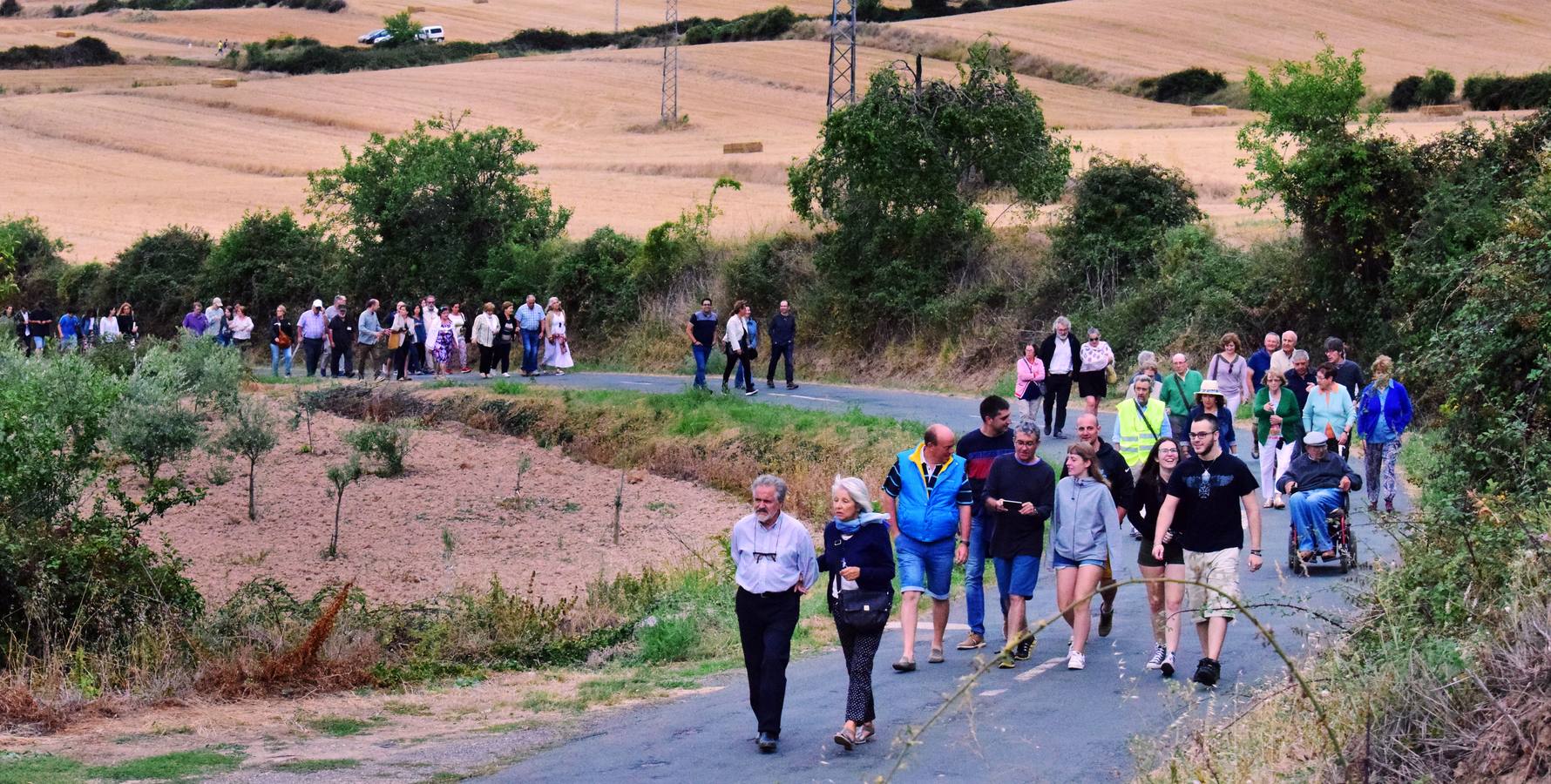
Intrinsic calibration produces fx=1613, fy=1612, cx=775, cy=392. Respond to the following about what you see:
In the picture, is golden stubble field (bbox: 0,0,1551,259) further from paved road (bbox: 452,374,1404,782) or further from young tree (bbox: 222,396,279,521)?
paved road (bbox: 452,374,1404,782)

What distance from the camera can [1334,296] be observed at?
2736 cm

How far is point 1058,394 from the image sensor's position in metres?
22.2

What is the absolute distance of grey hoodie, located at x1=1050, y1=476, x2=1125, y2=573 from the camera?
10.9 meters

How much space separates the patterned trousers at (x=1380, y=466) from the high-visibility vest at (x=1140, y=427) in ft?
9.28

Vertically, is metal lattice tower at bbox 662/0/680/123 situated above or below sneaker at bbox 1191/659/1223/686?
above

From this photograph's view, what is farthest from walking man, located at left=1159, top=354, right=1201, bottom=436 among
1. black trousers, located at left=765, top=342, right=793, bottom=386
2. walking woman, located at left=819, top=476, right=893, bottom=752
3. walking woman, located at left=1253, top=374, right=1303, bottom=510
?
black trousers, located at left=765, top=342, right=793, bottom=386

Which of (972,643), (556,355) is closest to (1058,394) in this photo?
(972,643)

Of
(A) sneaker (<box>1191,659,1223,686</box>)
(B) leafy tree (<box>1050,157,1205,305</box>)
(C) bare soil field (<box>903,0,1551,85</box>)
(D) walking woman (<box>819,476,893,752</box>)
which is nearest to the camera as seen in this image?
(D) walking woman (<box>819,476,893,752</box>)

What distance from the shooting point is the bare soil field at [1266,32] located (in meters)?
75.7

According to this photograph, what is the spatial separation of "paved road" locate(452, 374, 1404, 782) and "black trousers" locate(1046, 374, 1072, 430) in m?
Answer: 8.96

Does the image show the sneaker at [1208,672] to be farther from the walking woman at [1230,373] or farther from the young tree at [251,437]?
the young tree at [251,437]

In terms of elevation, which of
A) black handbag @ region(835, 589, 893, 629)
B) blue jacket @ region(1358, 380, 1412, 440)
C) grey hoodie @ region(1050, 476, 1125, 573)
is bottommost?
black handbag @ region(835, 589, 893, 629)

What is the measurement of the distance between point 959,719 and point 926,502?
5.88 feet

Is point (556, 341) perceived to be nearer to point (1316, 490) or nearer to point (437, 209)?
point (437, 209)
